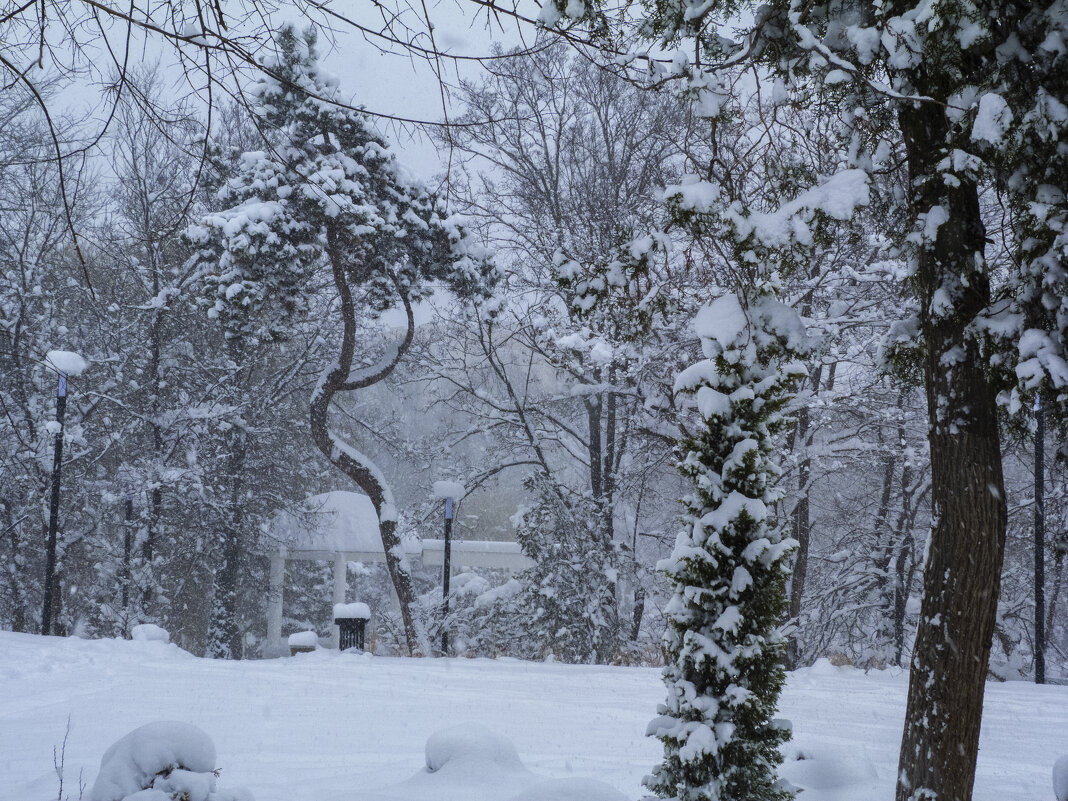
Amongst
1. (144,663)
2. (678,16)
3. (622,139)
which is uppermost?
(622,139)

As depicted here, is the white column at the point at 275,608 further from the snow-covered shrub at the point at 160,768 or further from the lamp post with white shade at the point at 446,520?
the snow-covered shrub at the point at 160,768

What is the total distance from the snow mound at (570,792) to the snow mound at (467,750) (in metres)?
1.06

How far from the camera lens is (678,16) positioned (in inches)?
179

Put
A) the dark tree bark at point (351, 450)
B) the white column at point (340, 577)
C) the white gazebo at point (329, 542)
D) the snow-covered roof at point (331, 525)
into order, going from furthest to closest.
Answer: the white column at point (340, 577)
the white gazebo at point (329, 542)
the snow-covered roof at point (331, 525)
the dark tree bark at point (351, 450)

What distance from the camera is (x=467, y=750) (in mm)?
5059

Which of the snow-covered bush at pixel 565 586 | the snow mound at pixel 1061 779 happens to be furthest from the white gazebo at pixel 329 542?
the snow mound at pixel 1061 779

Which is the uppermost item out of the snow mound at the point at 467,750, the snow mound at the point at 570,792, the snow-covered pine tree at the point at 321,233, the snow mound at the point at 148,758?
the snow-covered pine tree at the point at 321,233

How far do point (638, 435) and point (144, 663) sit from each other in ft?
26.3

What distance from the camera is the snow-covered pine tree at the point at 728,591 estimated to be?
3.82m

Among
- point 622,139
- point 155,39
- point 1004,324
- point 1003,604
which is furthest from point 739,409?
point 1003,604

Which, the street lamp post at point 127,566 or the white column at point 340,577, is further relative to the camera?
the white column at point 340,577

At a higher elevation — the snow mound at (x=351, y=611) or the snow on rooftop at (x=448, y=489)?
the snow on rooftop at (x=448, y=489)

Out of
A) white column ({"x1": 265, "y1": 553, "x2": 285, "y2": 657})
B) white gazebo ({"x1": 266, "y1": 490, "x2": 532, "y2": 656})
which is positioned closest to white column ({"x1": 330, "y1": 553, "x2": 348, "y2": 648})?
white gazebo ({"x1": 266, "y1": 490, "x2": 532, "y2": 656})

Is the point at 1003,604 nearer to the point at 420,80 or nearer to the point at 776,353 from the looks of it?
the point at 776,353
